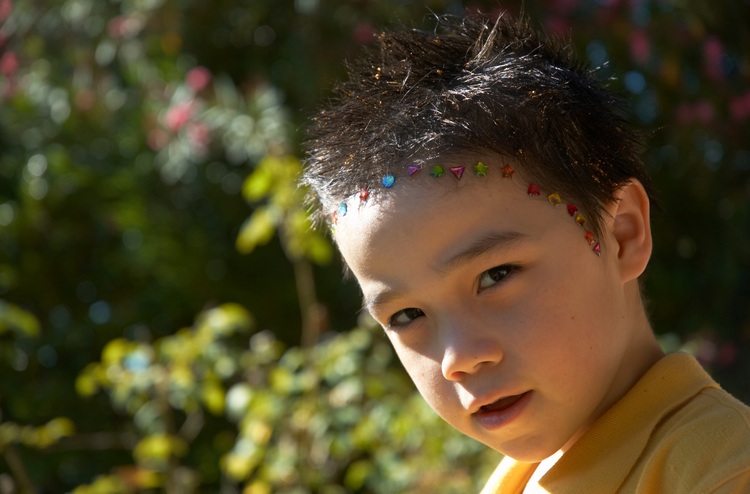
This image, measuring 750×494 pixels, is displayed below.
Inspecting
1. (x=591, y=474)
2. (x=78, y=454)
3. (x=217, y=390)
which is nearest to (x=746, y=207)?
(x=217, y=390)

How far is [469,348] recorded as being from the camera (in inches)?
47.2

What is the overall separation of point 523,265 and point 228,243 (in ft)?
9.86

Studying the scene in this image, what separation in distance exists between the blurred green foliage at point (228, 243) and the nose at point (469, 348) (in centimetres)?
149

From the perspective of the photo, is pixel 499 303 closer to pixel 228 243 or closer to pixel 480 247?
pixel 480 247

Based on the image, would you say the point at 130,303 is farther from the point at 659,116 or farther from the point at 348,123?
the point at 348,123

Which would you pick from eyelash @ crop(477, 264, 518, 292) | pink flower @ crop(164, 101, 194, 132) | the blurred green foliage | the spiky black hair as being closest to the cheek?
eyelash @ crop(477, 264, 518, 292)

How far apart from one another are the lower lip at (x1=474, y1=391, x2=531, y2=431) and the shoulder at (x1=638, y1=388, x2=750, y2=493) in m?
0.15

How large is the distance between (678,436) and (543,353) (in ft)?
0.58

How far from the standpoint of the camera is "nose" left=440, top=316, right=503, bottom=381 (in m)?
1.20

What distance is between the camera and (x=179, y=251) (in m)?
4.09

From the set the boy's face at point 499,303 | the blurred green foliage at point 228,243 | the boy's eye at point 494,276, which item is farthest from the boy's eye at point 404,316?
the blurred green foliage at point 228,243

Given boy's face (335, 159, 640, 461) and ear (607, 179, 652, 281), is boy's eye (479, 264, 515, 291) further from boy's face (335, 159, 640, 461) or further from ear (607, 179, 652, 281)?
ear (607, 179, 652, 281)

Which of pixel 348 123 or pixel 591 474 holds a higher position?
pixel 348 123

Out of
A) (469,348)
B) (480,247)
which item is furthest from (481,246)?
(469,348)
